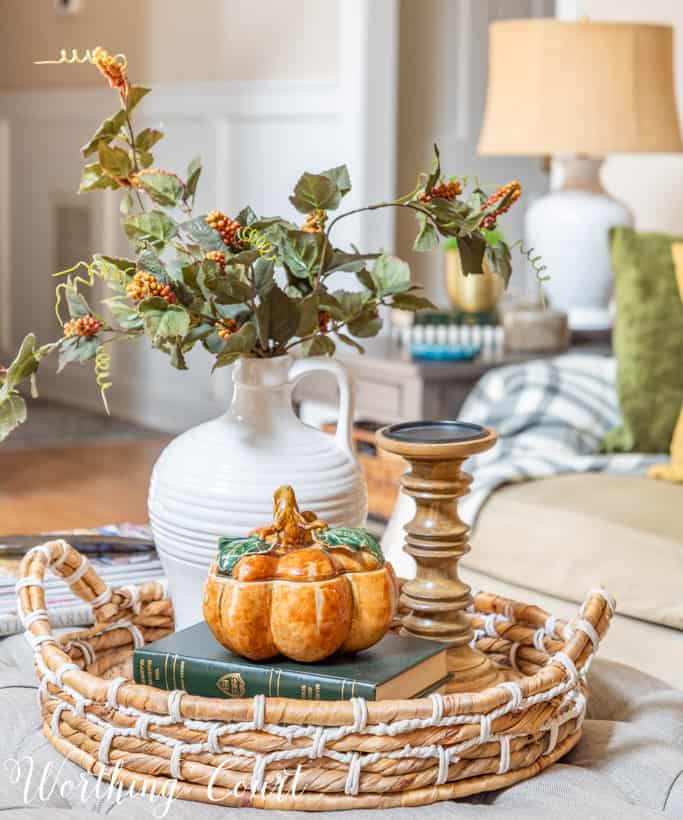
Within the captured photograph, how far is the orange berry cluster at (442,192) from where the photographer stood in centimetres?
113

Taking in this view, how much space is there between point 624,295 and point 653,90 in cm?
71

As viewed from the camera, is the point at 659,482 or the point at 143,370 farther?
the point at 143,370

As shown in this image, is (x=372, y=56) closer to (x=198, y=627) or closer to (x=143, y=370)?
(x=143, y=370)

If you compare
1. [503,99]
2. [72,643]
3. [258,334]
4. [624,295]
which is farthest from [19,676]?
[503,99]

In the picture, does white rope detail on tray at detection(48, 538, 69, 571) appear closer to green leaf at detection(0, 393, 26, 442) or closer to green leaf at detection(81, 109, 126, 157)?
green leaf at detection(0, 393, 26, 442)

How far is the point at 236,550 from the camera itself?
98 centimetres

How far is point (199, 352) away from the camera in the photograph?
4.91 meters

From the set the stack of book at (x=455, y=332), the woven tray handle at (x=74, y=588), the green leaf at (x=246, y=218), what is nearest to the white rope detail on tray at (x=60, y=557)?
the woven tray handle at (x=74, y=588)

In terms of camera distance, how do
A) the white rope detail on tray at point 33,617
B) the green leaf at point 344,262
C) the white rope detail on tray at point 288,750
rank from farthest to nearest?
the green leaf at point 344,262 < the white rope detail on tray at point 33,617 < the white rope detail on tray at point 288,750

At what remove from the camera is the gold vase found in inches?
119

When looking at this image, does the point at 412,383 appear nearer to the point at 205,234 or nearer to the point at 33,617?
the point at 205,234

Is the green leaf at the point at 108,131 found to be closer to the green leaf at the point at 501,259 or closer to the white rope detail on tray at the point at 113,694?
the green leaf at the point at 501,259

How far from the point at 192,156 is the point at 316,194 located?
11.9 ft

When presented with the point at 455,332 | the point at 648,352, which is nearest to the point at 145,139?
the point at 648,352
